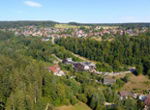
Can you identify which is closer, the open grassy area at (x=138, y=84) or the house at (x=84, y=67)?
the open grassy area at (x=138, y=84)

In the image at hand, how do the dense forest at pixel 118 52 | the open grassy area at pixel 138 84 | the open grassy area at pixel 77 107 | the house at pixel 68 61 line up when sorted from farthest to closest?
the house at pixel 68 61 → the dense forest at pixel 118 52 → the open grassy area at pixel 138 84 → the open grassy area at pixel 77 107

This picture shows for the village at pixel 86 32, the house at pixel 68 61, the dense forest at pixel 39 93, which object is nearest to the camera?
the dense forest at pixel 39 93

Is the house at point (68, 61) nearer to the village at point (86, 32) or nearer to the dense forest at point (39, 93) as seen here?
the dense forest at point (39, 93)

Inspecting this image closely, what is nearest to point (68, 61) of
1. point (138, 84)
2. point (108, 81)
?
point (108, 81)

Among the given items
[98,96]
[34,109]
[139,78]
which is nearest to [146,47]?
[139,78]

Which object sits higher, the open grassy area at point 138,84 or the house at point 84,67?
the house at point 84,67

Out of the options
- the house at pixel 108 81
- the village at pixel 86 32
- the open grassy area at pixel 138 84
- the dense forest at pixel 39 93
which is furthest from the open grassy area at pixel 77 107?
the village at pixel 86 32

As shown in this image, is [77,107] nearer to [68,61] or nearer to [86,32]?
[68,61]
